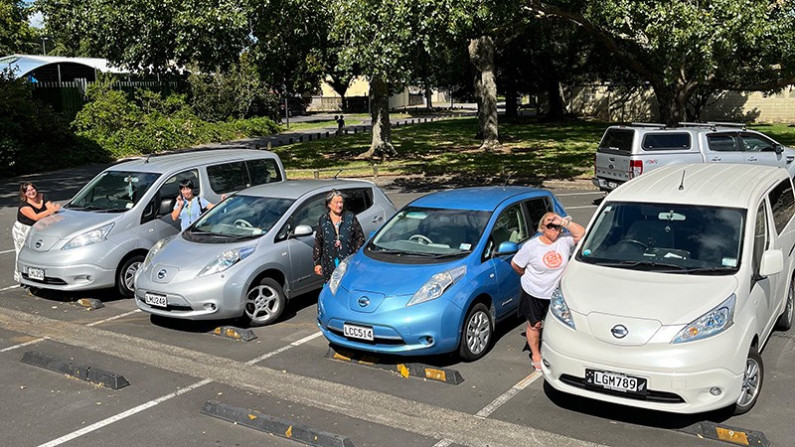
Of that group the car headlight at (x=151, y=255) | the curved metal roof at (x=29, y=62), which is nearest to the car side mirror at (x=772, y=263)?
the car headlight at (x=151, y=255)

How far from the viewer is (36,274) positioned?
10.2 metres

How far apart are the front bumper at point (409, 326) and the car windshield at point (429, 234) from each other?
82cm

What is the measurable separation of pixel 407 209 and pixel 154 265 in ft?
10.5

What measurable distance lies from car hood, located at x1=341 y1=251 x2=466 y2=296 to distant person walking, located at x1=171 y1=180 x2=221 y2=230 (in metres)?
3.62

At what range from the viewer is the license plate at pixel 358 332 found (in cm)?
723

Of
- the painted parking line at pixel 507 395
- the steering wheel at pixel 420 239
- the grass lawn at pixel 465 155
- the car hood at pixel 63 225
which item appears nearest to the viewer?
the painted parking line at pixel 507 395

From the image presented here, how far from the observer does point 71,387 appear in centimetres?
723

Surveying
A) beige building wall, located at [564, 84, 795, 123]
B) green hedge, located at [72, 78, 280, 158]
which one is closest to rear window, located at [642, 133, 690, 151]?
green hedge, located at [72, 78, 280, 158]

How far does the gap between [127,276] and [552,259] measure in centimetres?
650

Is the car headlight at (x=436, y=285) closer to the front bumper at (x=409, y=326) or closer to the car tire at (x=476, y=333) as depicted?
the front bumper at (x=409, y=326)

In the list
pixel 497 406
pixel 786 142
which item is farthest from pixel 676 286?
pixel 786 142

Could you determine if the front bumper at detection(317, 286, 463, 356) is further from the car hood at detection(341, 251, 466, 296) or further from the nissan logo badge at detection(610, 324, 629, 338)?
the nissan logo badge at detection(610, 324, 629, 338)

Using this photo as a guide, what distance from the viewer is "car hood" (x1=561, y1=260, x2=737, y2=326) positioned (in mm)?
5844

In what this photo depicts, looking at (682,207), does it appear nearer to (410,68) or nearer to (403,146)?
(410,68)
